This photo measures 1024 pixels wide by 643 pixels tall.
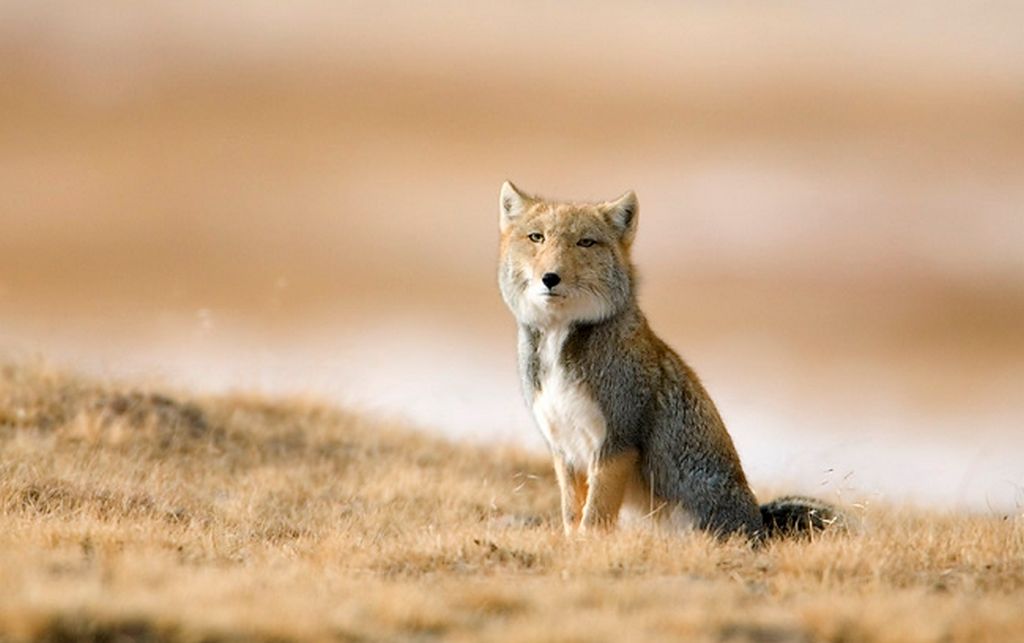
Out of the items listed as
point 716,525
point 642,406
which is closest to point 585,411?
point 642,406

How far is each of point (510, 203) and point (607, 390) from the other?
1610 millimetres

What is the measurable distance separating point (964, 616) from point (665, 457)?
2841 millimetres

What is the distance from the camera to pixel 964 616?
691 centimetres

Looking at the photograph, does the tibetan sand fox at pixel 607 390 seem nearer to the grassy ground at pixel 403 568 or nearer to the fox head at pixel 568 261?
the fox head at pixel 568 261

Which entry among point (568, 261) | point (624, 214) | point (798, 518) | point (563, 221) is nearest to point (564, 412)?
point (568, 261)

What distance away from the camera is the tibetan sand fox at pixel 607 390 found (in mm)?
9227

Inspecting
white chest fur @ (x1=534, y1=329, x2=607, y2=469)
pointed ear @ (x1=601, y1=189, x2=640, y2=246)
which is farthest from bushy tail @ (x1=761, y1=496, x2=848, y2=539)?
pointed ear @ (x1=601, y1=189, x2=640, y2=246)

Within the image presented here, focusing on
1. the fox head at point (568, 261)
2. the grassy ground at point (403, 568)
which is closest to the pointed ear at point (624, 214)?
the fox head at point (568, 261)

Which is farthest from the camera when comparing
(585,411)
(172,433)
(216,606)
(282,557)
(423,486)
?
(172,433)

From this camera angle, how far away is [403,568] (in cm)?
833

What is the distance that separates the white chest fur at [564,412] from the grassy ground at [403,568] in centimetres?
62

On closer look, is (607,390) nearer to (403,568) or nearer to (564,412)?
(564,412)

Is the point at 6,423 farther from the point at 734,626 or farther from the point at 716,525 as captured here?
the point at 734,626

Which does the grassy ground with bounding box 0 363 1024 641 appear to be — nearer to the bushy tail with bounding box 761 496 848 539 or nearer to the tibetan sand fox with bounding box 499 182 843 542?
the bushy tail with bounding box 761 496 848 539
